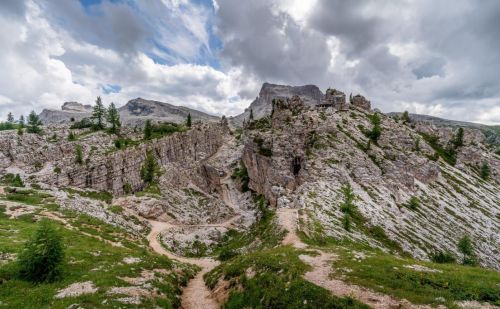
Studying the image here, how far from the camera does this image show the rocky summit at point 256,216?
78.4ft

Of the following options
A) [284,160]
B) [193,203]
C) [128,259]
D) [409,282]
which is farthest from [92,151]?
[409,282]

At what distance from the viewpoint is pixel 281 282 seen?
25.2 m

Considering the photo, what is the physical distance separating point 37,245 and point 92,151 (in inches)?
3865

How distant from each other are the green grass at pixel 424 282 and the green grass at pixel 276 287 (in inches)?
179

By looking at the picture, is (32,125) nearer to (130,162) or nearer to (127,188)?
(130,162)

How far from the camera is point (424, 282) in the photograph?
22578 mm

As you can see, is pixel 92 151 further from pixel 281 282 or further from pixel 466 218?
pixel 466 218

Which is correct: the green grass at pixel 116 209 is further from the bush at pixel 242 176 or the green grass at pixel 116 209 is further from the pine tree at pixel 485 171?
the pine tree at pixel 485 171

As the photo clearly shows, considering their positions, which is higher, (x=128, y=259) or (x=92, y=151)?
(x=92, y=151)

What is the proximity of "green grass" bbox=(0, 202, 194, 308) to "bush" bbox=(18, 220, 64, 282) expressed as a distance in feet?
3.02

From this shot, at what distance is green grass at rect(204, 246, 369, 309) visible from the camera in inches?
830

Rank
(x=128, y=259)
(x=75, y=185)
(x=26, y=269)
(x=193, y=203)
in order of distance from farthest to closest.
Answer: (x=193, y=203)
(x=75, y=185)
(x=128, y=259)
(x=26, y=269)

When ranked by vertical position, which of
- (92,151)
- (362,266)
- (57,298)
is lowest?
(57,298)

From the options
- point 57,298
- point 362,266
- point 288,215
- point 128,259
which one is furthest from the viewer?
point 288,215
